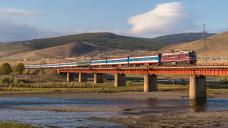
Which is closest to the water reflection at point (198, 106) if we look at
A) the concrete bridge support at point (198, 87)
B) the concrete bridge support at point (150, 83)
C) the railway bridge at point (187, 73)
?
the concrete bridge support at point (198, 87)

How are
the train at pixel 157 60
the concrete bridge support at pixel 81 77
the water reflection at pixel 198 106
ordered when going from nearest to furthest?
the water reflection at pixel 198 106
the train at pixel 157 60
the concrete bridge support at pixel 81 77

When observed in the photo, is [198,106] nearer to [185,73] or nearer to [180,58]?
[185,73]

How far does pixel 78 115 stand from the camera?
2559 inches

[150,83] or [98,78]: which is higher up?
[98,78]

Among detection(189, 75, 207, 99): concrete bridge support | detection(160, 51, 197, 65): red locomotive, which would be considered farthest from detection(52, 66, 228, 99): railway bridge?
detection(160, 51, 197, 65): red locomotive

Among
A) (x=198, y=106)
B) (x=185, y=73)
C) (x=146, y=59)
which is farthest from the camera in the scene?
(x=146, y=59)

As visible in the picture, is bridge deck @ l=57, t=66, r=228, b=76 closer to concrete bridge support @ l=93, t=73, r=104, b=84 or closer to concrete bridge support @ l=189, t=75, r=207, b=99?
concrete bridge support @ l=189, t=75, r=207, b=99

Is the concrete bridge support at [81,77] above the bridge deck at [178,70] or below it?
below

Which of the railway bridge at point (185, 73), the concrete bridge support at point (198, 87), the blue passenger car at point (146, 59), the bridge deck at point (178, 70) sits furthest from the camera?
the blue passenger car at point (146, 59)

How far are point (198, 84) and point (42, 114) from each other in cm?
3729


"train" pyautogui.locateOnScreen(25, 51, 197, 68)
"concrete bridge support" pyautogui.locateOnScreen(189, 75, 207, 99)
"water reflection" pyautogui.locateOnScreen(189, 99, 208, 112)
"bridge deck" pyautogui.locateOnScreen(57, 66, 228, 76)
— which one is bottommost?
"water reflection" pyautogui.locateOnScreen(189, 99, 208, 112)

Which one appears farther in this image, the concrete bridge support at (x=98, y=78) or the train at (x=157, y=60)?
the concrete bridge support at (x=98, y=78)

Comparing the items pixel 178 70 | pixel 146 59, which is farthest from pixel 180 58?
pixel 146 59

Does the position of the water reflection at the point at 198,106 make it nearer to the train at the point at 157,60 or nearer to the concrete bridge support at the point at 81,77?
the train at the point at 157,60
